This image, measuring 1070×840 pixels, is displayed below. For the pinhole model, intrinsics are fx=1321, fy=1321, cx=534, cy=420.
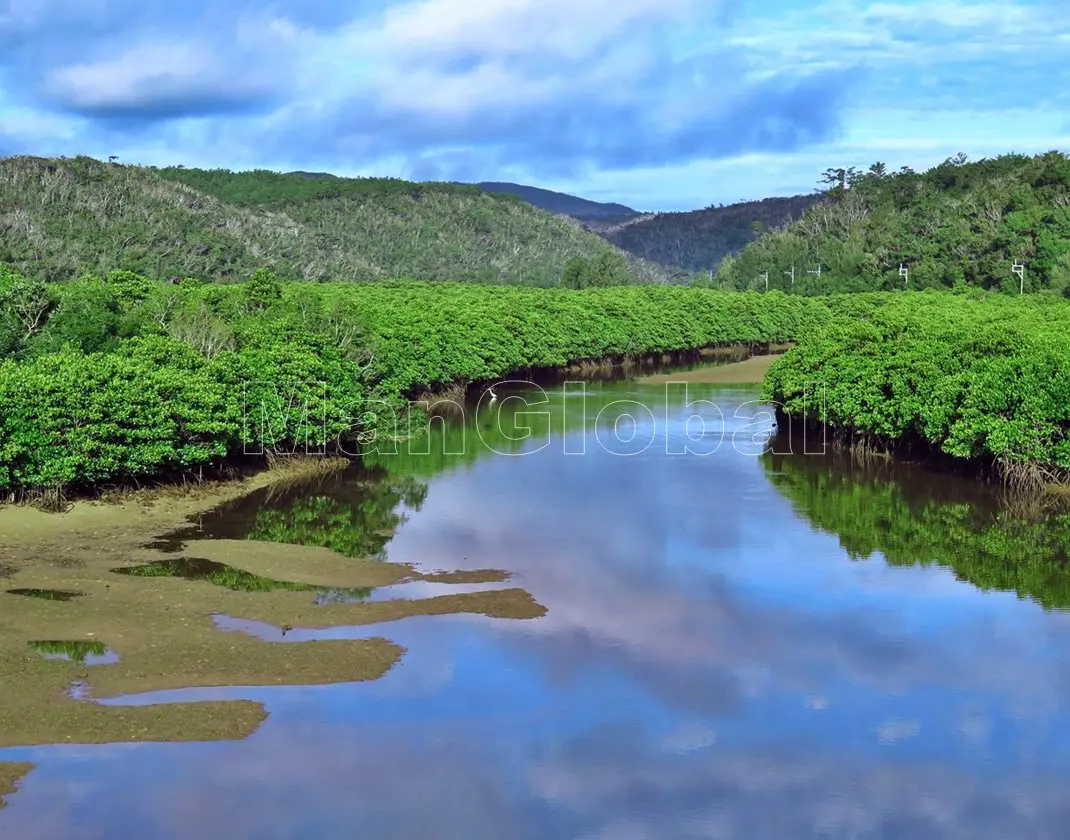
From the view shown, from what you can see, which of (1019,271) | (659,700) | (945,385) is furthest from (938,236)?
(659,700)

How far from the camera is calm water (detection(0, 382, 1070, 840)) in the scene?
63.2ft

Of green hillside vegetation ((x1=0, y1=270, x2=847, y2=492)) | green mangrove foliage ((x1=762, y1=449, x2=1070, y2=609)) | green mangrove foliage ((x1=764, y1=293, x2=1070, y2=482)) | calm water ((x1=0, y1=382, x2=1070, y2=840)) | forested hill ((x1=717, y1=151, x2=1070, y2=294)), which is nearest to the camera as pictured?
calm water ((x1=0, y1=382, x2=1070, y2=840))

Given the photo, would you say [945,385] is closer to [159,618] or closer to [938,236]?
[159,618]

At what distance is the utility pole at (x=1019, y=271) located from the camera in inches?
4491

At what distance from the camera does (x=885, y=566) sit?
34969 mm

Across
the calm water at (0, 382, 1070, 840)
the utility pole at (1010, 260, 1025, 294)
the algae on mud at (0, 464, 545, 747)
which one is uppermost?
the utility pole at (1010, 260, 1025, 294)

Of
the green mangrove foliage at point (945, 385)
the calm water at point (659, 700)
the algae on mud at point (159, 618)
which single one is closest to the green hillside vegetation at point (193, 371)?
the algae on mud at point (159, 618)

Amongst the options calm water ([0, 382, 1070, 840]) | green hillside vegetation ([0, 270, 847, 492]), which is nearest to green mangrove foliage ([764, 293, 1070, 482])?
calm water ([0, 382, 1070, 840])

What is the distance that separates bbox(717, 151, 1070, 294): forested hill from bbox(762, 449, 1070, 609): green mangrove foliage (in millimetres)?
65236

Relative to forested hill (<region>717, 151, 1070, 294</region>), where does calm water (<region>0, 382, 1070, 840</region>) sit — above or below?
below

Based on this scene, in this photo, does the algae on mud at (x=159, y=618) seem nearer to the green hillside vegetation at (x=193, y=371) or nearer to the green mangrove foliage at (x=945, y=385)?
the green hillside vegetation at (x=193, y=371)

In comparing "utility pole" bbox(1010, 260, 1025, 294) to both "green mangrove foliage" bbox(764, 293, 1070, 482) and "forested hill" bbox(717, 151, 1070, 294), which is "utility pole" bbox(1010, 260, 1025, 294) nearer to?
"forested hill" bbox(717, 151, 1070, 294)

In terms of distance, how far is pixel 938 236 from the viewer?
143 metres

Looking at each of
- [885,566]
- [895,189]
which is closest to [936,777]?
[885,566]
